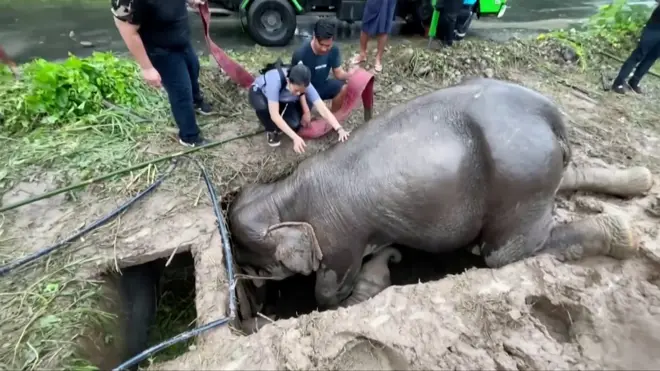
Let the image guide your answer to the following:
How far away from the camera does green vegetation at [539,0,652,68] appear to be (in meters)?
6.90

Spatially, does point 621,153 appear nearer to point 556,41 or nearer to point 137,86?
point 556,41

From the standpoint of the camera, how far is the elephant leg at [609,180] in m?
3.95

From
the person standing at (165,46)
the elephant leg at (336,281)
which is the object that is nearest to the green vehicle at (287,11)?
the person standing at (165,46)

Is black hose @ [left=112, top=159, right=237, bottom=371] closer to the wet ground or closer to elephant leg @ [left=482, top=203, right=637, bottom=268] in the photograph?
elephant leg @ [left=482, top=203, right=637, bottom=268]

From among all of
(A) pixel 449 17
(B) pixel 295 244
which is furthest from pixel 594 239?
(A) pixel 449 17

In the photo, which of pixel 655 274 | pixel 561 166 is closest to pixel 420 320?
pixel 561 166

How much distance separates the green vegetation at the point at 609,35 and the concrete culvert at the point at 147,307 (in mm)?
6079

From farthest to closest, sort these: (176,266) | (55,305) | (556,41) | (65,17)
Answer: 1. (65,17)
2. (556,41)
3. (176,266)
4. (55,305)

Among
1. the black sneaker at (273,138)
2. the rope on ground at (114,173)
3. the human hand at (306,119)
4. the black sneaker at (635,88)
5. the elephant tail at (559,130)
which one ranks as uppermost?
the elephant tail at (559,130)

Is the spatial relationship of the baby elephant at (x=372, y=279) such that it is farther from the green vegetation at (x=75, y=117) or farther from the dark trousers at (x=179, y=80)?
the green vegetation at (x=75, y=117)

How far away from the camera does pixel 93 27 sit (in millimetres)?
8320

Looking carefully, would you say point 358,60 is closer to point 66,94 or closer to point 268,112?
point 268,112

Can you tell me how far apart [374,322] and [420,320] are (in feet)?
0.94

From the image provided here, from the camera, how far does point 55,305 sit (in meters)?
3.06
